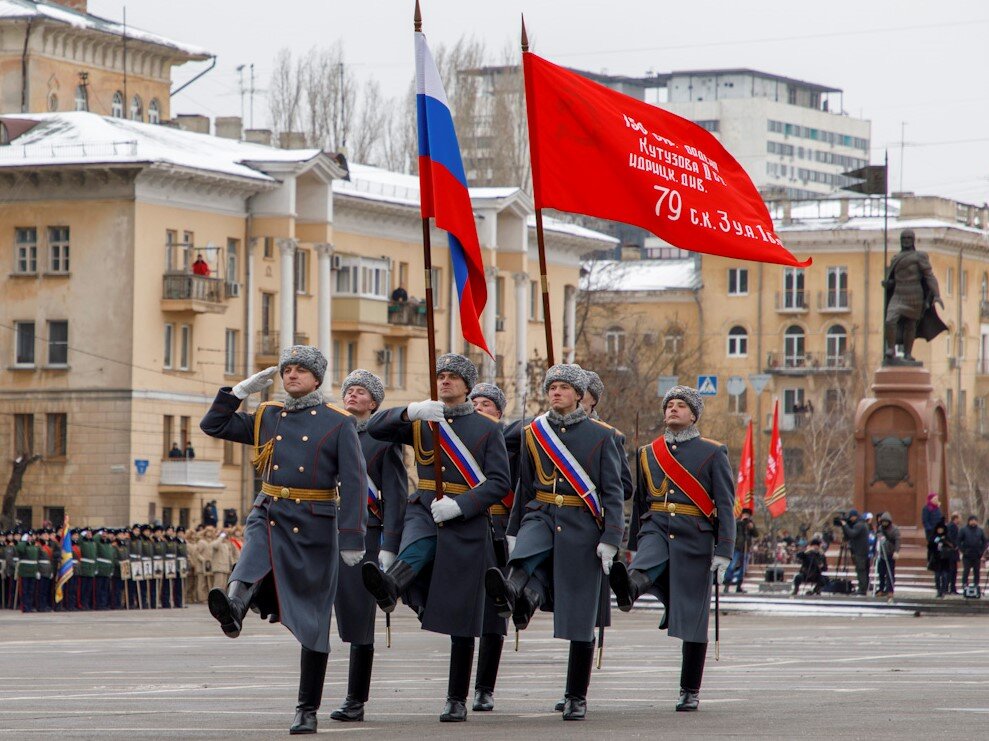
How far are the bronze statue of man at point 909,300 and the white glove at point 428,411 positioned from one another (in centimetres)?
2723

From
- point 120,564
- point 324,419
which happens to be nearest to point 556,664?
point 324,419

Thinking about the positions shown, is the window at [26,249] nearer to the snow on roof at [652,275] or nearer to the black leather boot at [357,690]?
the snow on roof at [652,275]

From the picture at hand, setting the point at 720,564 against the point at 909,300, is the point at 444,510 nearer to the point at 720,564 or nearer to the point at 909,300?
the point at 720,564

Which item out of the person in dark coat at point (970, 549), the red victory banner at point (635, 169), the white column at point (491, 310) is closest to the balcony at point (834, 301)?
the white column at point (491, 310)

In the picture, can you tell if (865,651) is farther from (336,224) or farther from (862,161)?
(862,161)

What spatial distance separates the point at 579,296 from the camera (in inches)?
3403

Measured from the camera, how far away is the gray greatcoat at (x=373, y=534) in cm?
1336

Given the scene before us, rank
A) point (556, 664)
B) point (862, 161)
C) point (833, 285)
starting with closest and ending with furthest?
point (556, 664) → point (833, 285) → point (862, 161)

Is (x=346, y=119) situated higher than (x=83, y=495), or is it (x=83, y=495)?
(x=346, y=119)

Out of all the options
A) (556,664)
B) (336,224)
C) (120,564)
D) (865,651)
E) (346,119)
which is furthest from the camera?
(346,119)

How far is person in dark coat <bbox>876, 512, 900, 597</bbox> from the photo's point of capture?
3638 cm

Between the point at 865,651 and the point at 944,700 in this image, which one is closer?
the point at 944,700

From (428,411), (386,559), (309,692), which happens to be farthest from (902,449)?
(309,692)

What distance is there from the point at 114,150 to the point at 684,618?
4480cm
